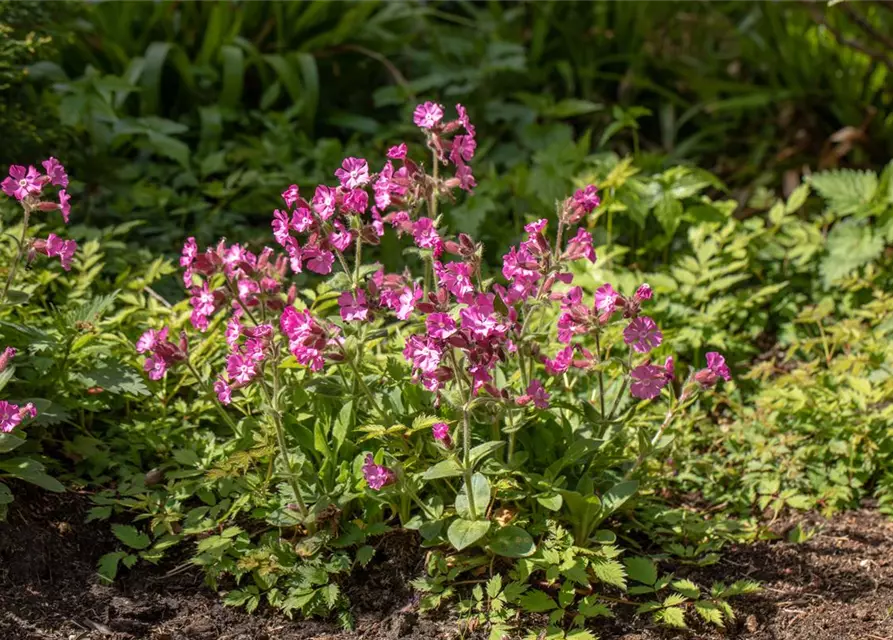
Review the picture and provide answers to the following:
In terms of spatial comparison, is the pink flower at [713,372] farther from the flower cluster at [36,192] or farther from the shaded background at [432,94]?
the shaded background at [432,94]

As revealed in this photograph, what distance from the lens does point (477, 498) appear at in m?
2.47

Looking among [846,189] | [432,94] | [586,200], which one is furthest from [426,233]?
[432,94]

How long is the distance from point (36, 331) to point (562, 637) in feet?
4.55

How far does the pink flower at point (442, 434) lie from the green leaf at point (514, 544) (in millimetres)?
248

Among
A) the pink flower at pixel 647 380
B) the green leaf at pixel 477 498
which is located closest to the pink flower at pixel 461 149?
the pink flower at pixel 647 380

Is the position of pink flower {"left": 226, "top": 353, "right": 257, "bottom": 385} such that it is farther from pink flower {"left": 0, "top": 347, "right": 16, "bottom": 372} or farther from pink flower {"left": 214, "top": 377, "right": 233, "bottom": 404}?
pink flower {"left": 0, "top": 347, "right": 16, "bottom": 372}

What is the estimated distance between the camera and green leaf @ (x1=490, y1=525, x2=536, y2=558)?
96.6 inches

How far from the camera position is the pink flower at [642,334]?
240cm

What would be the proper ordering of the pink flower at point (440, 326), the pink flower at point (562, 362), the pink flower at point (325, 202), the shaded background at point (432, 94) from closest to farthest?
the pink flower at point (440, 326)
the pink flower at point (325, 202)
the pink flower at point (562, 362)
the shaded background at point (432, 94)

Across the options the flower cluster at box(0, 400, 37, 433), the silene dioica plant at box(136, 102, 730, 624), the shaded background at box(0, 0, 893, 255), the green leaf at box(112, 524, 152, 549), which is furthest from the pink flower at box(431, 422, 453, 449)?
the shaded background at box(0, 0, 893, 255)

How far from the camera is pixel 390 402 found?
8.75 feet

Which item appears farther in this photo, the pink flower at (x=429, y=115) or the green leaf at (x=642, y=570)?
the green leaf at (x=642, y=570)

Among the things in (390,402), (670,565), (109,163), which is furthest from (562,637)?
(109,163)

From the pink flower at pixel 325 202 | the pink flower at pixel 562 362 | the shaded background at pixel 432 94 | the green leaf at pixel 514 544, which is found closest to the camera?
the pink flower at pixel 325 202
